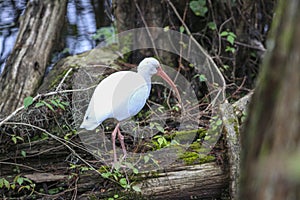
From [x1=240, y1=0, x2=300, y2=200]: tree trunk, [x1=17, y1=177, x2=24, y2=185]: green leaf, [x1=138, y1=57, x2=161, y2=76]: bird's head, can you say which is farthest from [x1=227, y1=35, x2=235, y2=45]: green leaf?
[x1=240, y1=0, x2=300, y2=200]: tree trunk

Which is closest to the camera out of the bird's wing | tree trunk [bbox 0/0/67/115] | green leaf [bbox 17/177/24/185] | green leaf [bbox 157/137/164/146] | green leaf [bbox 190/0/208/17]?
green leaf [bbox 17/177/24/185]

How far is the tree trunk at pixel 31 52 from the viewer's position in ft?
14.1

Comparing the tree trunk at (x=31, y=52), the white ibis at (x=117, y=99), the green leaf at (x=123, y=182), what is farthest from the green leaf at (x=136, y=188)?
the tree trunk at (x=31, y=52)

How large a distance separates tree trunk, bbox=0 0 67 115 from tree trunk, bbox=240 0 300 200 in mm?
3385

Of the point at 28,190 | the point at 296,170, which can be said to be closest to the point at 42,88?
the point at 28,190

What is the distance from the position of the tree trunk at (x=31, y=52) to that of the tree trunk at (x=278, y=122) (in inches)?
133

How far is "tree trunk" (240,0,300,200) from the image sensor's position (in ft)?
2.95

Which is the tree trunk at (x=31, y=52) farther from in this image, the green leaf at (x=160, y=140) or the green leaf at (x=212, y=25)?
the green leaf at (x=212, y=25)

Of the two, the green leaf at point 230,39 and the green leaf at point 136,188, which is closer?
the green leaf at point 136,188

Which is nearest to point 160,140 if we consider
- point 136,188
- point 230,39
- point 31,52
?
point 136,188

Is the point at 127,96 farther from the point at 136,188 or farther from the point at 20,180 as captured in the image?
the point at 20,180

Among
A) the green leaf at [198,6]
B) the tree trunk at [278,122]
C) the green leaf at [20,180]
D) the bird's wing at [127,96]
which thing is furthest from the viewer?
the green leaf at [198,6]

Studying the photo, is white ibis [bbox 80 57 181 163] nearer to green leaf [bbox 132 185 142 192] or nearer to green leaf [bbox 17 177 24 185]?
green leaf [bbox 132 185 142 192]

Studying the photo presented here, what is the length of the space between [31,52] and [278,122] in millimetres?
3989
